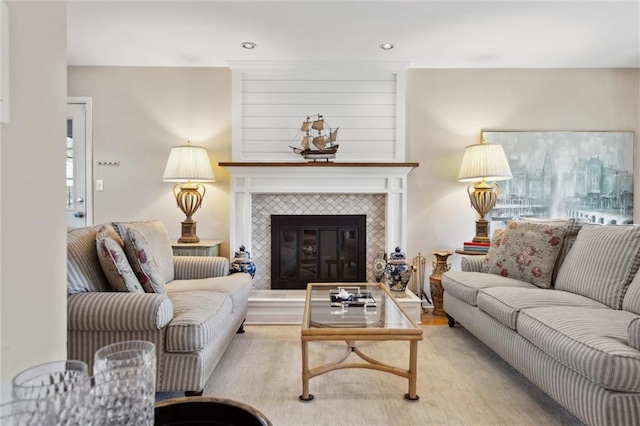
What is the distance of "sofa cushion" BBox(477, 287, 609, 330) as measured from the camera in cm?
220

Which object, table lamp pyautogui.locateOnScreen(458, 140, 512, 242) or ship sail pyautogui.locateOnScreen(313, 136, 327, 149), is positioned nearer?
table lamp pyautogui.locateOnScreen(458, 140, 512, 242)

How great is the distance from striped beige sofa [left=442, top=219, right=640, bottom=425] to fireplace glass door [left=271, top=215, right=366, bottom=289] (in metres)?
1.04

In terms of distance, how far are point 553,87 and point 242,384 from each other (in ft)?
13.3

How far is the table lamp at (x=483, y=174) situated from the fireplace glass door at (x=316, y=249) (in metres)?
1.09

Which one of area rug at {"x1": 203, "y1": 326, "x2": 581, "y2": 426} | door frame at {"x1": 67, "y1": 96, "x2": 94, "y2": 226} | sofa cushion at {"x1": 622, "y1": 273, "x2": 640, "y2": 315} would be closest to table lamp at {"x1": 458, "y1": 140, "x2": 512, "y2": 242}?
area rug at {"x1": 203, "y1": 326, "x2": 581, "y2": 426}

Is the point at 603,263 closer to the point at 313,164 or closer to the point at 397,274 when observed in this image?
the point at 397,274

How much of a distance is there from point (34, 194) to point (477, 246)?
3.53 metres

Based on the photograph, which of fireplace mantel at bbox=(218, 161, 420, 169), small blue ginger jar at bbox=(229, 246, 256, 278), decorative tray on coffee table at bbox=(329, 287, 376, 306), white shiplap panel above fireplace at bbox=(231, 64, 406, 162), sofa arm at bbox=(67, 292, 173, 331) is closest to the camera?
sofa arm at bbox=(67, 292, 173, 331)

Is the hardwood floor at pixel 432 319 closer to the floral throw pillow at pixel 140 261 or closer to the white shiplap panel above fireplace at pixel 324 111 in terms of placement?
the white shiplap panel above fireplace at pixel 324 111

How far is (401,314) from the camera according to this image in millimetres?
2270

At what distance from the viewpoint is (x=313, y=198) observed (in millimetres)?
3951

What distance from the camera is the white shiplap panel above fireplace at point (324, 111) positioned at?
3.94m

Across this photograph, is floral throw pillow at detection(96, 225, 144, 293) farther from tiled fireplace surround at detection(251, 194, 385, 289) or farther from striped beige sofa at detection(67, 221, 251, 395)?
tiled fireplace surround at detection(251, 194, 385, 289)

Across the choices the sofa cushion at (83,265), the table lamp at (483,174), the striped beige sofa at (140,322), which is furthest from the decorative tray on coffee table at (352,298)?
the table lamp at (483,174)
